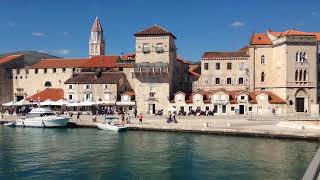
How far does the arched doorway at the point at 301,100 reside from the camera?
58.1 meters

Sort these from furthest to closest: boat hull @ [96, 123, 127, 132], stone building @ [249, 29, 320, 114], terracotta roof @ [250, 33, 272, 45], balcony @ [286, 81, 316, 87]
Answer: terracotta roof @ [250, 33, 272, 45]
balcony @ [286, 81, 316, 87]
stone building @ [249, 29, 320, 114]
boat hull @ [96, 123, 127, 132]

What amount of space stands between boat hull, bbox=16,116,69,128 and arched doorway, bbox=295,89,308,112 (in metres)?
30.2

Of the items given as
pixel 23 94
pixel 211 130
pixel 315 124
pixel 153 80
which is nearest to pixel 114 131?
pixel 211 130

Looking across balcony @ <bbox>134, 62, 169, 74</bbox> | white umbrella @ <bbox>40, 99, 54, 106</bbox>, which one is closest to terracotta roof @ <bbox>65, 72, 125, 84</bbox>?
white umbrella @ <bbox>40, 99, 54, 106</bbox>

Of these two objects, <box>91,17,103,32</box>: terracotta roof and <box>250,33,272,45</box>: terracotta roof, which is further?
<box>91,17,103,32</box>: terracotta roof

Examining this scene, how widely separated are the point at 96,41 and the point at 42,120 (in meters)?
55.8

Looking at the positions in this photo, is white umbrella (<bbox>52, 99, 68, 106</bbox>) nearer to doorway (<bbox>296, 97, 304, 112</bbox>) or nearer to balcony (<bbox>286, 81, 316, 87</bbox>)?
balcony (<bbox>286, 81, 316, 87</bbox>)

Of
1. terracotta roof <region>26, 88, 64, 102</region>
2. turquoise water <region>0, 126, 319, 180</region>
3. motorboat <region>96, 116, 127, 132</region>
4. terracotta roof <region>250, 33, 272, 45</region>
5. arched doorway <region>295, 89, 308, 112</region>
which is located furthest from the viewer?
terracotta roof <region>26, 88, 64, 102</region>

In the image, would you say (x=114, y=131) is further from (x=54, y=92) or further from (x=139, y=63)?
(x=54, y=92)

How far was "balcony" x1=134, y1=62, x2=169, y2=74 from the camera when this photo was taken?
5994 centimetres

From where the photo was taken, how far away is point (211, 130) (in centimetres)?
4300

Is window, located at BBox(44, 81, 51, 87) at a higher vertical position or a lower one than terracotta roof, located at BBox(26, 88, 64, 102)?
higher

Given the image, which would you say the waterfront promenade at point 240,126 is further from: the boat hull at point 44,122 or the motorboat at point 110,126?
the boat hull at point 44,122

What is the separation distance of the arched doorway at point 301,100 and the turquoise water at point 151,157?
2178 centimetres
